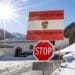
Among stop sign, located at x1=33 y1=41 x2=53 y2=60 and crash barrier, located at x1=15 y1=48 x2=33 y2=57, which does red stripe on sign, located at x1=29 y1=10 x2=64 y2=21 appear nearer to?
stop sign, located at x1=33 y1=41 x2=53 y2=60

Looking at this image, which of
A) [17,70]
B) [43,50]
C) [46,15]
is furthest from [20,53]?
[46,15]

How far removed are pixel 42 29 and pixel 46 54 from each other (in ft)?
3.80

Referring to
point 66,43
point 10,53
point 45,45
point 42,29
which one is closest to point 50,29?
point 42,29

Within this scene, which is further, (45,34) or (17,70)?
(17,70)

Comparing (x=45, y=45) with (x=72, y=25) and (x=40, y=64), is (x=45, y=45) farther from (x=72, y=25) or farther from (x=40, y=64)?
(x=72, y=25)

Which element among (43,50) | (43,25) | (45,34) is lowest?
(43,50)

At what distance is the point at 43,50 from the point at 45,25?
1.10m

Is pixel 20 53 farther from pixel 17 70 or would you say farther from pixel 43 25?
pixel 43 25

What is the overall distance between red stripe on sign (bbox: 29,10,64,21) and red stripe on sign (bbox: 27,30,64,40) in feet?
0.90

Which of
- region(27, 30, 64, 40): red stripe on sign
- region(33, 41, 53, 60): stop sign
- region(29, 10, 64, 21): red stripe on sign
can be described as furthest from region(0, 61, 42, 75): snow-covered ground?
region(29, 10, 64, 21): red stripe on sign

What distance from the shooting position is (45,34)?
5.90m

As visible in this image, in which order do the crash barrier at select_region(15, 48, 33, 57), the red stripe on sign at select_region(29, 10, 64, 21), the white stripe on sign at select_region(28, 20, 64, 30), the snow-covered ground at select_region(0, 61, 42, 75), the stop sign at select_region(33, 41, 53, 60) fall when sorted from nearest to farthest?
the red stripe on sign at select_region(29, 10, 64, 21)
the white stripe on sign at select_region(28, 20, 64, 30)
the stop sign at select_region(33, 41, 53, 60)
the snow-covered ground at select_region(0, 61, 42, 75)
the crash barrier at select_region(15, 48, 33, 57)

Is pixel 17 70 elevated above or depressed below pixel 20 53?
above

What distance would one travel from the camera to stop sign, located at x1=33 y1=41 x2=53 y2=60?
6910 mm
